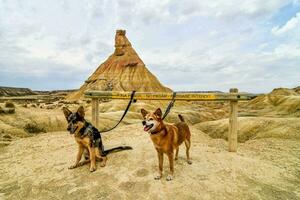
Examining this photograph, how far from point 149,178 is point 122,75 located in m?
76.2

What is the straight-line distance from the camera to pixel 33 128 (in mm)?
15039

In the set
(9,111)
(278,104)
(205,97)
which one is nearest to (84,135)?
(205,97)

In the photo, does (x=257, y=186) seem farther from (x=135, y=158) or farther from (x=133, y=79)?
(x=133, y=79)

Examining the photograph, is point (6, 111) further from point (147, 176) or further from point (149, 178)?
point (149, 178)

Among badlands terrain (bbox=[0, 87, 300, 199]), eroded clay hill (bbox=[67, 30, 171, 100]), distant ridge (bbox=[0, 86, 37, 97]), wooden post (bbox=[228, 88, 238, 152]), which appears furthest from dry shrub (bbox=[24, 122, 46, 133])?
distant ridge (bbox=[0, 86, 37, 97])

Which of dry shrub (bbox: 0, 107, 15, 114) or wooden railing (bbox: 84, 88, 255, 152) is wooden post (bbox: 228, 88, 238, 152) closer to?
wooden railing (bbox: 84, 88, 255, 152)

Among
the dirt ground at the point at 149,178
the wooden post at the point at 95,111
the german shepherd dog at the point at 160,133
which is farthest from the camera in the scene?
the wooden post at the point at 95,111

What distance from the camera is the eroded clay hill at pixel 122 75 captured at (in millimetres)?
77688

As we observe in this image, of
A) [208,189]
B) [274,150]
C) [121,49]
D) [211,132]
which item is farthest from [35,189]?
[121,49]

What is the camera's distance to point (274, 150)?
31.6ft

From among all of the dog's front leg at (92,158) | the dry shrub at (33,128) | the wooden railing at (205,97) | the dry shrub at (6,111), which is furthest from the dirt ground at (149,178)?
the dry shrub at (6,111)

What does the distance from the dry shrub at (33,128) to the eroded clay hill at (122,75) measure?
196ft

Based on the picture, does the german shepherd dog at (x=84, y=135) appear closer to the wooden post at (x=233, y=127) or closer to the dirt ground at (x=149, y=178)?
the dirt ground at (x=149, y=178)

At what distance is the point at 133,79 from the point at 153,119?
247 feet
